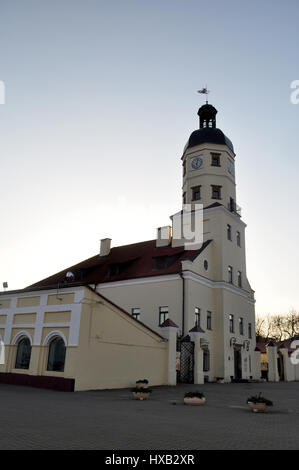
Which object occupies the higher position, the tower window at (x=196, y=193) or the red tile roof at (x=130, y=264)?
the tower window at (x=196, y=193)

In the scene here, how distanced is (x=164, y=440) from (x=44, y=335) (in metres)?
13.7

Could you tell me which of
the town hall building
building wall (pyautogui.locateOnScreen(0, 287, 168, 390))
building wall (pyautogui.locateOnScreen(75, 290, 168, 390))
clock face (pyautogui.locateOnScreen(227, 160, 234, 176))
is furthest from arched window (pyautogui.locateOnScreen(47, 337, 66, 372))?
clock face (pyautogui.locateOnScreen(227, 160, 234, 176))

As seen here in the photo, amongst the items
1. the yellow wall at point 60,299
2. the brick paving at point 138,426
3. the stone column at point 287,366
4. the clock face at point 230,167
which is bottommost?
the brick paving at point 138,426

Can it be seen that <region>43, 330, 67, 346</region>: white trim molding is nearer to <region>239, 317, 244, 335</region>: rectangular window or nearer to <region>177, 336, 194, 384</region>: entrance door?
<region>177, 336, 194, 384</region>: entrance door

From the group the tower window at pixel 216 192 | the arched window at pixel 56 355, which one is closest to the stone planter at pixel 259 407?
the arched window at pixel 56 355

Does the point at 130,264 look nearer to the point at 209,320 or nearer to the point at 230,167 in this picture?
the point at 209,320

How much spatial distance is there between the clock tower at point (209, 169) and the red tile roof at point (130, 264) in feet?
15.9

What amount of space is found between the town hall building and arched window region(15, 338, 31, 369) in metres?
0.06

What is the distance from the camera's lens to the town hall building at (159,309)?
1902 centimetres

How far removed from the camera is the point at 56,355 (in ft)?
62.4

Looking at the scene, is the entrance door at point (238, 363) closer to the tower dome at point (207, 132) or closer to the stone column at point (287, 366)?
the stone column at point (287, 366)

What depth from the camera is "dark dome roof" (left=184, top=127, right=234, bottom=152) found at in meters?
37.1

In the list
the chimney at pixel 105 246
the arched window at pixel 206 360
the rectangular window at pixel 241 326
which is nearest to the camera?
the arched window at pixel 206 360

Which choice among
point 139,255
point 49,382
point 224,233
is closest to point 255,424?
point 49,382
